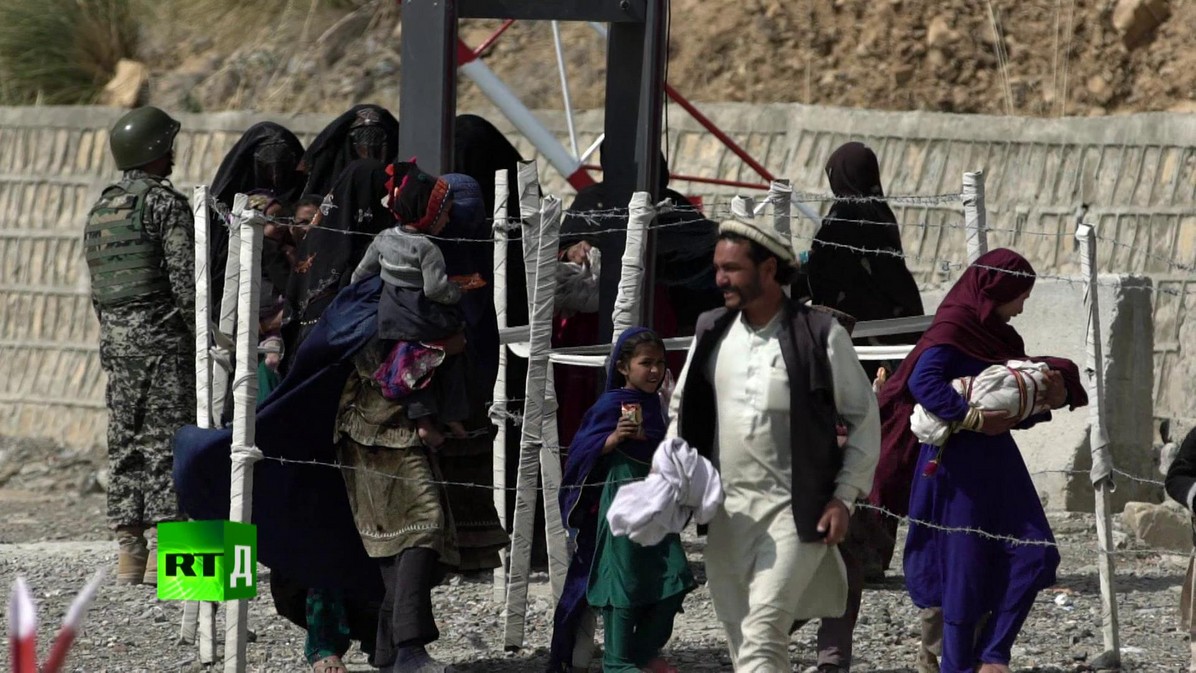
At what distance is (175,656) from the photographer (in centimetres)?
655

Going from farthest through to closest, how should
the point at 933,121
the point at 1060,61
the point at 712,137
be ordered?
the point at 1060,61 < the point at 712,137 < the point at 933,121

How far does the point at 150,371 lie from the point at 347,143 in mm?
1178

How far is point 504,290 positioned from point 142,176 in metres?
1.67

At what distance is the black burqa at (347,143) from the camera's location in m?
7.69

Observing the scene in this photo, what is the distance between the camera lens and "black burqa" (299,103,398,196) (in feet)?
25.2

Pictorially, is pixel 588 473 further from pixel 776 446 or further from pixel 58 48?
pixel 58 48

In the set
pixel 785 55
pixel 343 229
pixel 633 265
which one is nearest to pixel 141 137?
pixel 343 229

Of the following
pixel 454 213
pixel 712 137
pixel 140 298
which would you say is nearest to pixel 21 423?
pixel 712 137

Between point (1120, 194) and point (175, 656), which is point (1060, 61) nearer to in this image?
point (1120, 194)

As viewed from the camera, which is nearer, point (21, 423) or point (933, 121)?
point (933, 121)

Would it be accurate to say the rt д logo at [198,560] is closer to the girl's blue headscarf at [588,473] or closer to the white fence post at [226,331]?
the girl's blue headscarf at [588,473]

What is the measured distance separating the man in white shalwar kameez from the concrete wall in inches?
123

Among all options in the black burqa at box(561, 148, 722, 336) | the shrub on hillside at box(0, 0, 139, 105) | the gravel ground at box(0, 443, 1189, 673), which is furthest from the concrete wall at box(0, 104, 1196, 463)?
the shrub on hillside at box(0, 0, 139, 105)

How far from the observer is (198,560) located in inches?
194
